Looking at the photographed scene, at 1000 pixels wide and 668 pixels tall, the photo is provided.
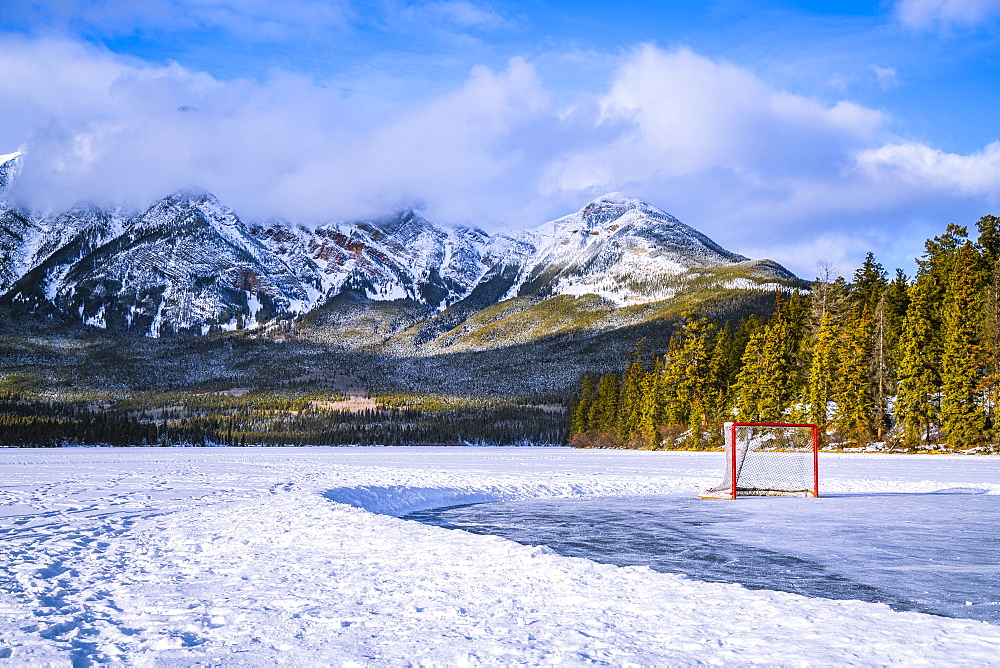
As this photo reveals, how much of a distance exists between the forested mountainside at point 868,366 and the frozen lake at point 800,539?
39807 mm

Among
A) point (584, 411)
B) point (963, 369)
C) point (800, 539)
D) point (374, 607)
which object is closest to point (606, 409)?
point (584, 411)

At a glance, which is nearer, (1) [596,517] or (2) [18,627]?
(2) [18,627]

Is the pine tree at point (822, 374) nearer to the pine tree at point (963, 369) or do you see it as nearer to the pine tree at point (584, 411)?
the pine tree at point (963, 369)

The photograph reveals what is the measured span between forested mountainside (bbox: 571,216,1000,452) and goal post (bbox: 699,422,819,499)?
26913 millimetres

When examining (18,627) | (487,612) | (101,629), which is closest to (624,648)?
(487,612)

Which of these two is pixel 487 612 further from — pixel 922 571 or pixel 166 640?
pixel 922 571

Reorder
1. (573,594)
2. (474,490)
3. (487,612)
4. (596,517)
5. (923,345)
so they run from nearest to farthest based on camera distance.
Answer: (487,612)
(573,594)
(596,517)
(474,490)
(923,345)

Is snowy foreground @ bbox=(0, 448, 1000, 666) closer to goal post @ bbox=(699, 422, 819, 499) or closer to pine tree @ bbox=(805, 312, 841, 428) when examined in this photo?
goal post @ bbox=(699, 422, 819, 499)

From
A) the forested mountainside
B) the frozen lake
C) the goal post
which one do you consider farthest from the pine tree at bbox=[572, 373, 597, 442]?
the frozen lake

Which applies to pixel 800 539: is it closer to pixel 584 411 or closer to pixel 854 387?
pixel 854 387

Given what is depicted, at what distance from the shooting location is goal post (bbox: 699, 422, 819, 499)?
28.5 meters

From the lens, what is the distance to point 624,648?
8289mm

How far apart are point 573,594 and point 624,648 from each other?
2677mm

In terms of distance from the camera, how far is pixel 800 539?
55.3ft
